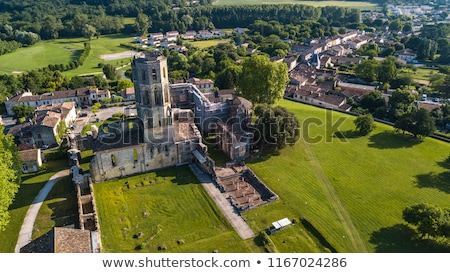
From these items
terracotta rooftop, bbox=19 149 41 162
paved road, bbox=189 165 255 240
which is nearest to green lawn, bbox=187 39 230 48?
terracotta rooftop, bbox=19 149 41 162

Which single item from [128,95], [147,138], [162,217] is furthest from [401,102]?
[128,95]

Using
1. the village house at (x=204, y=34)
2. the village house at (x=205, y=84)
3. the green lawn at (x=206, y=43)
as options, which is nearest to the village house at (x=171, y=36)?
the green lawn at (x=206, y=43)

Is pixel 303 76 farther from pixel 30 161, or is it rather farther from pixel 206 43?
pixel 30 161

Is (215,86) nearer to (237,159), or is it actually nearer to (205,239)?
(237,159)

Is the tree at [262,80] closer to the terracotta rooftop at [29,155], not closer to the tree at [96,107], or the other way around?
the tree at [96,107]

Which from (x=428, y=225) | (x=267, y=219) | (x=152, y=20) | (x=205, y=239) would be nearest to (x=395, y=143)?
(x=428, y=225)
